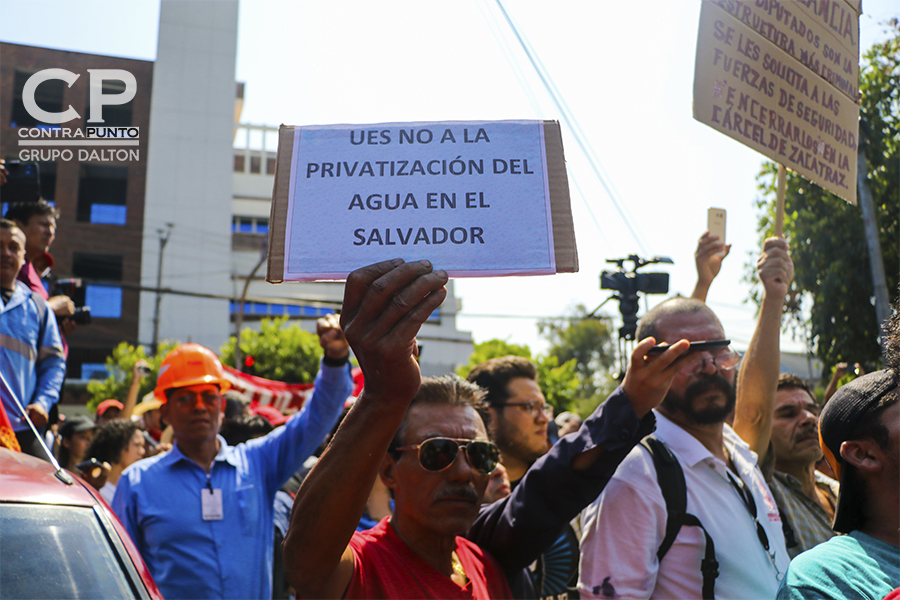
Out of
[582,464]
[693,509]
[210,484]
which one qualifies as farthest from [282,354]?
[582,464]

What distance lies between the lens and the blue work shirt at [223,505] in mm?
2965

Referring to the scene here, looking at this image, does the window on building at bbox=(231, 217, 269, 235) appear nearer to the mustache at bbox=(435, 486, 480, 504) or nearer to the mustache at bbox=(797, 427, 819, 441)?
the mustache at bbox=(797, 427, 819, 441)

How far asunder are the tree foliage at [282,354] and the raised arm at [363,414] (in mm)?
27037

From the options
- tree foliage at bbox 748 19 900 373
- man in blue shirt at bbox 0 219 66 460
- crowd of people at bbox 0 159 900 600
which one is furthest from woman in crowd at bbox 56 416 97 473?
tree foliage at bbox 748 19 900 373

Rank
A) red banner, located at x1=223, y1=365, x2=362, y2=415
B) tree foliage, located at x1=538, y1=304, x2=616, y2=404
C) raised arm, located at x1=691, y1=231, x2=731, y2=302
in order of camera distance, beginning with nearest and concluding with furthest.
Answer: raised arm, located at x1=691, y1=231, x2=731, y2=302 → red banner, located at x1=223, y1=365, x2=362, y2=415 → tree foliage, located at x1=538, y1=304, x2=616, y2=404

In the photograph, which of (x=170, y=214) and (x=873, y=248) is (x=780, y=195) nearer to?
(x=873, y=248)

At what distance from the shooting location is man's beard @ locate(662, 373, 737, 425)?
260cm

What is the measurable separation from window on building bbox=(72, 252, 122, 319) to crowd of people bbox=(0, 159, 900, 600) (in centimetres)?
2800

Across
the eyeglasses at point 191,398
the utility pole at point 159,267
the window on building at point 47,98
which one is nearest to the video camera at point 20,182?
the window on building at point 47,98

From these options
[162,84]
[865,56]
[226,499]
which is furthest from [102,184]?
[226,499]

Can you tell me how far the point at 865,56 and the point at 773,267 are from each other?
25.2 feet

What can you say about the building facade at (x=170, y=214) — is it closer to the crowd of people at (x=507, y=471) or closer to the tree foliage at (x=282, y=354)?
the tree foliage at (x=282, y=354)

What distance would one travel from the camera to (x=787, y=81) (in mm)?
2855

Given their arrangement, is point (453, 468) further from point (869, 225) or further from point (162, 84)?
point (162, 84)
